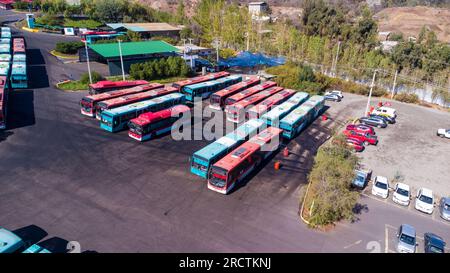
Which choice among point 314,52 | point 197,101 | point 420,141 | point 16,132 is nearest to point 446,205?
point 420,141

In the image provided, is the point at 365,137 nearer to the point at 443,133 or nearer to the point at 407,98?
the point at 443,133

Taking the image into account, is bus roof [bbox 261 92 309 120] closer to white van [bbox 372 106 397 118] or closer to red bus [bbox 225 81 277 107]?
red bus [bbox 225 81 277 107]

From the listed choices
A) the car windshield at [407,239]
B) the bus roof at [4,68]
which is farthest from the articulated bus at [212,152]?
the bus roof at [4,68]

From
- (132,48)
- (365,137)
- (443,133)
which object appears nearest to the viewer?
(365,137)

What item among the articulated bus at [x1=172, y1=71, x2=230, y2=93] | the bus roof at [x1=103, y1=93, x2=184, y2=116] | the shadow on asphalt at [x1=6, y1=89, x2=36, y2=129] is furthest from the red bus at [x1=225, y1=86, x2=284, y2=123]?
the shadow on asphalt at [x1=6, y1=89, x2=36, y2=129]

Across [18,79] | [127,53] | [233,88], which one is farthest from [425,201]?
[18,79]

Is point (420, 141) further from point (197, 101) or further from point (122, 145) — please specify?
point (122, 145)

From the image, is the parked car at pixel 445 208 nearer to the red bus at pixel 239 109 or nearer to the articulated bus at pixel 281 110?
the articulated bus at pixel 281 110

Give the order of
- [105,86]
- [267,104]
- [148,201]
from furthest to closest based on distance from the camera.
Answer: [105,86] < [267,104] < [148,201]
